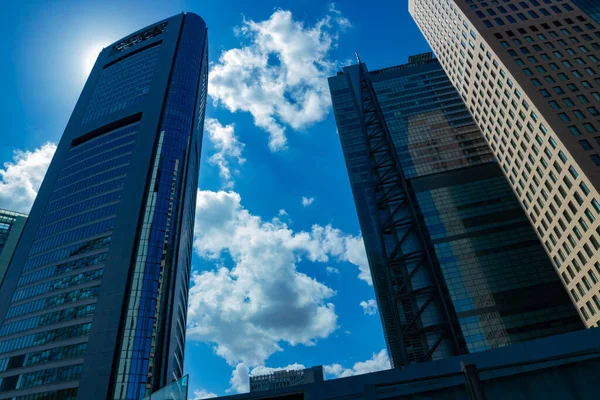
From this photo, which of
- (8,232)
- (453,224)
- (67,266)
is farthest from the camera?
(8,232)

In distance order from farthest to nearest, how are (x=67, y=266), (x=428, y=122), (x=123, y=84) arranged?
(x=123, y=84)
(x=428, y=122)
(x=67, y=266)

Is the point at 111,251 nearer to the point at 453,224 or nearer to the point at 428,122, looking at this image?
the point at 453,224

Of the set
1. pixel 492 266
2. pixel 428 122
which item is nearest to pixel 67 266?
pixel 492 266

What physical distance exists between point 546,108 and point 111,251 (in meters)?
92.1

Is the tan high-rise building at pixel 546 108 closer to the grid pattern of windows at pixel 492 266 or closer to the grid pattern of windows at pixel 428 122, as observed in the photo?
the grid pattern of windows at pixel 492 266

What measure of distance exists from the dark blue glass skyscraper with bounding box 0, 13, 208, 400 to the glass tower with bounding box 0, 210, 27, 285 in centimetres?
2911

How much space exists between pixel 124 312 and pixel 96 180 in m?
43.4

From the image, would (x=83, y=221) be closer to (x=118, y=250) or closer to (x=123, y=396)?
(x=118, y=250)

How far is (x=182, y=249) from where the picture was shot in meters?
104

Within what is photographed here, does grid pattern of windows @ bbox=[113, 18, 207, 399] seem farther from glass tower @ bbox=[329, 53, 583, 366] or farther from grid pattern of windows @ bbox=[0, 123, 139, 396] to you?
glass tower @ bbox=[329, 53, 583, 366]

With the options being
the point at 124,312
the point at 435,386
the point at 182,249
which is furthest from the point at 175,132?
the point at 435,386

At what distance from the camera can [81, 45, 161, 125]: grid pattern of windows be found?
124312 millimetres

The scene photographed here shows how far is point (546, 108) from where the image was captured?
59.0 metres

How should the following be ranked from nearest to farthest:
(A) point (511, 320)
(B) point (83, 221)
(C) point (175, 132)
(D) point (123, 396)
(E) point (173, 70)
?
(A) point (511, 320) < (D) point (123, 396) < (B) point (83, 221) < (C) point (175, 132) < (E) point (173, 70)
